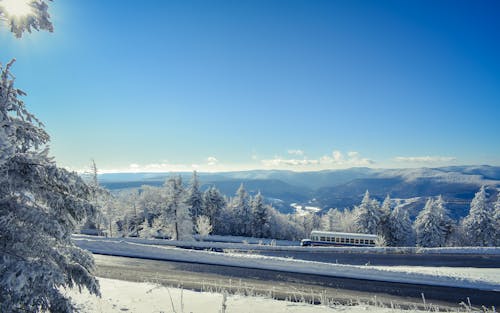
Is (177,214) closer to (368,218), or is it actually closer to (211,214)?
(211,214)

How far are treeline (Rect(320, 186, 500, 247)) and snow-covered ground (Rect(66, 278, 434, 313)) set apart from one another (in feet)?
123

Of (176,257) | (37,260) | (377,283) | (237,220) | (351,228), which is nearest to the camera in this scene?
(37,260)

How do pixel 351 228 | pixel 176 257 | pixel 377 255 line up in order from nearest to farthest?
pixel 176 257
pixel 377 255
pixel 351 228

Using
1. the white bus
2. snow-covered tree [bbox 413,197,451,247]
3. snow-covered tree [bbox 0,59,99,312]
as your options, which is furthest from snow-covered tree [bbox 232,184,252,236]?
snow-covered tree [bbox 0,59,99,312]

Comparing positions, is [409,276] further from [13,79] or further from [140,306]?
[13,79]

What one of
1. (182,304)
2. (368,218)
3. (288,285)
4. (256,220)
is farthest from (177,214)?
(368,218)

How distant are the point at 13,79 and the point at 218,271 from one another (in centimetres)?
1455

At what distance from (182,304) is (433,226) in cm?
4888

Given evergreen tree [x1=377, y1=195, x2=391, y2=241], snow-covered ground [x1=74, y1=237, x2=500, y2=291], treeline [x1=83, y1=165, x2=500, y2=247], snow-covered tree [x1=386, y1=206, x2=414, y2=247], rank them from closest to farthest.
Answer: snow-covered ground [x1=74, y1=237, x2=500, y2=291] → treeline [x1=83, y1=165, x2=500, y2=247] → snow-covered tree [x1=386, y1=206, x2=414, y2=247] → evergreen tree [x1=377, y1=195, x2=391, y2=241]

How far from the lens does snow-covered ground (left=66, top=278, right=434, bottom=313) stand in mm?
8438

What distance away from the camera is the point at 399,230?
49.3 metres

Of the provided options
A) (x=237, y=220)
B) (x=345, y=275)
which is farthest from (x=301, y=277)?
(x=237, y=220)

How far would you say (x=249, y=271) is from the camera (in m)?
16.8

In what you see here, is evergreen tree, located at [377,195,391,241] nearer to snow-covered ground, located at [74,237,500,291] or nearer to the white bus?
the white bus
